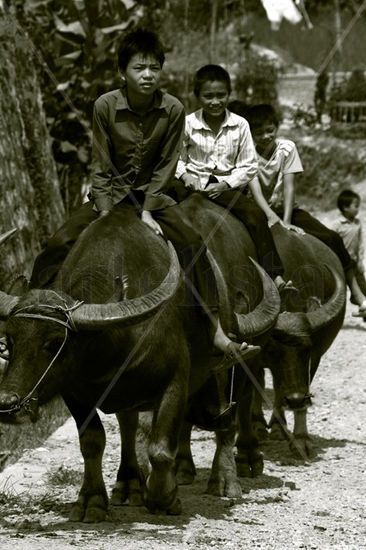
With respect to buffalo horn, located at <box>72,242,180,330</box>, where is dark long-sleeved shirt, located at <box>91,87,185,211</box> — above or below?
above

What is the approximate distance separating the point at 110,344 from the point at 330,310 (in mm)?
2751

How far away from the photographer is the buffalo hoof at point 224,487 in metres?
8.08

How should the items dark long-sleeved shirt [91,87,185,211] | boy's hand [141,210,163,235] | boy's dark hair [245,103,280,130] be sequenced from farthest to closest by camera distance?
boy's dark hair [245,103,280,130] → dark long-sleeved shirt [91,87,185,211] → boy's hand [141,210,163,235]

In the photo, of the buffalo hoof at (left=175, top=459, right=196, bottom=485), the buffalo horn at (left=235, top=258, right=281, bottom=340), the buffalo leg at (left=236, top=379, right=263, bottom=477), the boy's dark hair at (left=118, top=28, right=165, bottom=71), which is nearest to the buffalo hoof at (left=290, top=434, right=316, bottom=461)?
the buffalo leg at (left=236, top=379, right=263, bottom=477)

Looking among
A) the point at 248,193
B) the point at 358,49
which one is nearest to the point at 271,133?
the point at 248,193

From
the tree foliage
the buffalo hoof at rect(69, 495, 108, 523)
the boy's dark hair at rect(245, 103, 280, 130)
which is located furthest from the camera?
the tree foliage

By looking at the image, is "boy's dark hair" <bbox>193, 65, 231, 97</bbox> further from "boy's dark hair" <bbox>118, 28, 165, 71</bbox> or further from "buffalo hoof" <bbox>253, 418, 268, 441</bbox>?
"buffalo hoof" <bbox>253, 418, 268, 441</bbox>

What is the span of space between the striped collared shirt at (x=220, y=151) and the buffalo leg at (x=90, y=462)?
6.99ft

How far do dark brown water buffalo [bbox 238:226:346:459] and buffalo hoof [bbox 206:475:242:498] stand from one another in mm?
856

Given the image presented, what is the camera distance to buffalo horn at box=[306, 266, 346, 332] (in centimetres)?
901

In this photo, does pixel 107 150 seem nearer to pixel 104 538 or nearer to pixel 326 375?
pixel 104 538

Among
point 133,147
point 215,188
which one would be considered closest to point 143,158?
point 133,147

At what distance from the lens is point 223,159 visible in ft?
28.6

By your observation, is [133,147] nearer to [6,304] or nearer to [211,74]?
[211,74]
